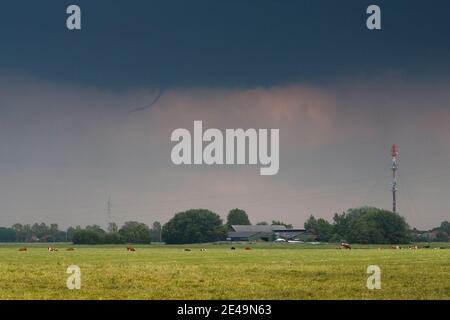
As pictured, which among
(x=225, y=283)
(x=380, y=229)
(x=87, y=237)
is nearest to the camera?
(x=225, y=283)

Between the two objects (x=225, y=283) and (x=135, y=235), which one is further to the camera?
(x=135, y=235)

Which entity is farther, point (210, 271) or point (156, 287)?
point (210, 271)

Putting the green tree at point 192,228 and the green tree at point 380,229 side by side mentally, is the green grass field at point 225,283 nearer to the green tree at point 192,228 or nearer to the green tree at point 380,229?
the green tree at point 192,228

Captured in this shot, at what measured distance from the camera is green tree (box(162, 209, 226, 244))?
171750 millimetres

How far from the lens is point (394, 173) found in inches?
7274

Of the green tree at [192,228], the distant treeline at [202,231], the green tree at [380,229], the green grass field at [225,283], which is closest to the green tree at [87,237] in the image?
the distant treeline at [202,231]

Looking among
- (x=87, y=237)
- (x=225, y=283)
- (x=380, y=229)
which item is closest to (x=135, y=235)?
(x=87, y=237)

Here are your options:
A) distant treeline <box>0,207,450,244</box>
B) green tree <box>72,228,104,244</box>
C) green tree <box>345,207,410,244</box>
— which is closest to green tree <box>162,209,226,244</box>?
distant treeline <box>0,207,450,244</box>

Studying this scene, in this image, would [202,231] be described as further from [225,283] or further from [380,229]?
[225,283]

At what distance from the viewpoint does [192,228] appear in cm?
17262

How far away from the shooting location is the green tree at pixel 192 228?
563ft
